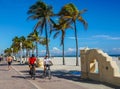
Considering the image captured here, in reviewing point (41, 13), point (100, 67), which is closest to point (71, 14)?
point (41, 13)

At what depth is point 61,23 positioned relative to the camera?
50562 mm

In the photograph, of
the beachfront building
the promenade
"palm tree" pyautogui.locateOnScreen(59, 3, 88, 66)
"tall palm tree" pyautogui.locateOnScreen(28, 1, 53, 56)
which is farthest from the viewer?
"tall palm tree" pyautogui.locateOnScreen(28, 1, 53, 56)

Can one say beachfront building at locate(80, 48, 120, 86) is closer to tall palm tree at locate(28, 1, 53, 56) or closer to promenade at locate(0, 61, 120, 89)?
promenade at locate(0, 61, 120, 89)

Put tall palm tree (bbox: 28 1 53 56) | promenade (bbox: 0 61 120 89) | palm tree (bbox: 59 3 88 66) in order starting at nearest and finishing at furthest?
promenade (bbox: 0 61 120 89), palm tree (bbox: 59 3 88 66), tall palm tree (bbox: 28 1 53 56)

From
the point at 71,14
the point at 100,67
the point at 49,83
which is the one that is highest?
the point at 71,14

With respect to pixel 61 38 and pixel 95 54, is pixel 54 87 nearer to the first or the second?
pixel 95 54

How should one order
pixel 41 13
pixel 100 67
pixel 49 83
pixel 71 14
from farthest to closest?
1. pixel 41 13
2. pixel 71 14
3. pixel 100 67
4. pixel 49 83

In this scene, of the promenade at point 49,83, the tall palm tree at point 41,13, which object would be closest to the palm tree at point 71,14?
the tall palm tree at point 41,13

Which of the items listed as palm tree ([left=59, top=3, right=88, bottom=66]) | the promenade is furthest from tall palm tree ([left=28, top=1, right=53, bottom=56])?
the promenade

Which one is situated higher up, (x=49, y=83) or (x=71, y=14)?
(x=71, y=14)

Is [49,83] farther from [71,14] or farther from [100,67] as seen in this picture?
[71,14]

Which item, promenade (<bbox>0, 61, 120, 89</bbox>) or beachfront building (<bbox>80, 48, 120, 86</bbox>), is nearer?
promenade (<bbox>0, 61, 120, 89</bbox>)

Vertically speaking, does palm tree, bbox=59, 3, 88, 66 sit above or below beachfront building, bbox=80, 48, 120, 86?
above

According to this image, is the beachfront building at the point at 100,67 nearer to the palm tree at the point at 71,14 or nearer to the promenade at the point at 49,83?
the promenade at the point at 49,83
